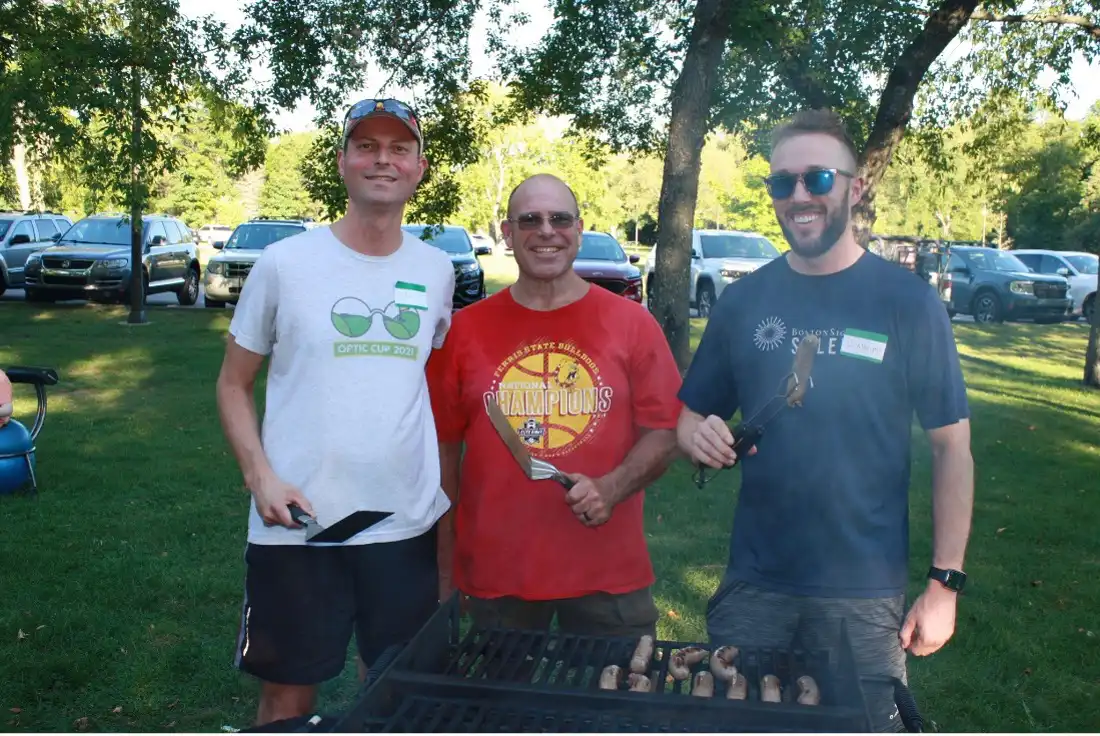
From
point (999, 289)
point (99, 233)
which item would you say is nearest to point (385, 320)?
point (99, 233)

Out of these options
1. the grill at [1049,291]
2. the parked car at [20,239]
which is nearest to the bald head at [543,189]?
the parked car at [20,239]

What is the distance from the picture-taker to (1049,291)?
23.1 m

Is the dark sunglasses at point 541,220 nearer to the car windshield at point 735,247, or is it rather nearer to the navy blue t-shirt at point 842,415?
the navy blue t-shirt at point 842,415

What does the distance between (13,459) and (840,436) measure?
6.30 meters

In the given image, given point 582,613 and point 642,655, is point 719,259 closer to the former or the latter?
point 582,613

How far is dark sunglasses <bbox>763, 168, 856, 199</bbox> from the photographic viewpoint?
243 cm

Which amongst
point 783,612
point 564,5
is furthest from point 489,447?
point 564,5

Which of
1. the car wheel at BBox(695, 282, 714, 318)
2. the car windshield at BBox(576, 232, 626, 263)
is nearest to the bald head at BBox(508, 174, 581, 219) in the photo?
the car windshield at BBox(576, 232, 626, 263)

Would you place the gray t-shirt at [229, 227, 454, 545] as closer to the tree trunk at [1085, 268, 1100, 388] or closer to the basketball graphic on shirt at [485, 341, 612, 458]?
the basketball graphic on shirt at [485, 341, 612, 458]

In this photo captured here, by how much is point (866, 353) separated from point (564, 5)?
10.1 meters

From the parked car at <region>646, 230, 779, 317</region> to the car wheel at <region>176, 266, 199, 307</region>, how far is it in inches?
398

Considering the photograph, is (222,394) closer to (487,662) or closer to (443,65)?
(487,662)

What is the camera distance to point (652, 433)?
2895 mm

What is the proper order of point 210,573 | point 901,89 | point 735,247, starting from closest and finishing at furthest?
point 210,573, point 901,89, point 735,247
